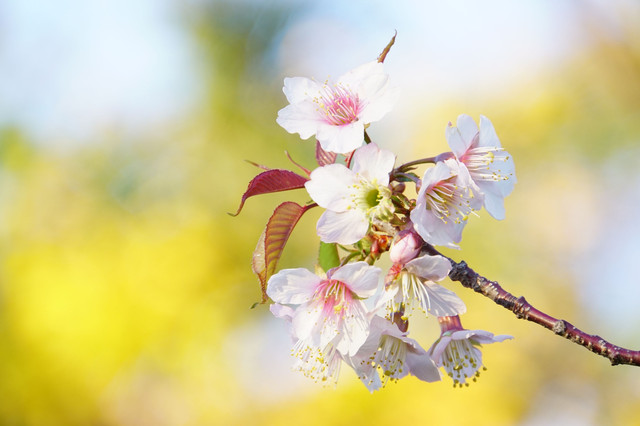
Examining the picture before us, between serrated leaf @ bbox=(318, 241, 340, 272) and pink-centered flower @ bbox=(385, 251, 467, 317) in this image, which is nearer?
pink-centered flower @ bbox=(385, 251, 467, 317)

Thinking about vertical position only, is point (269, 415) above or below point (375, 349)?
below

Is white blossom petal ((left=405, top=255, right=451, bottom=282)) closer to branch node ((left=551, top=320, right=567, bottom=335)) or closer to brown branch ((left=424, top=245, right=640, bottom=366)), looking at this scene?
brown branch ((left=424, top=245, right=640, bottom=366))

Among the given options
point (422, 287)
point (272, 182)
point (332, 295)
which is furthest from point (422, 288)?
point (272, 182)

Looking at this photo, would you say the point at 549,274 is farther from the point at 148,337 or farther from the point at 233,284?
the point at 148,337

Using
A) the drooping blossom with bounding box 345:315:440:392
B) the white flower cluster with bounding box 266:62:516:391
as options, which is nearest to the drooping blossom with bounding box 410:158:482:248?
the white flower cluster with bounding box 266:62:516:391

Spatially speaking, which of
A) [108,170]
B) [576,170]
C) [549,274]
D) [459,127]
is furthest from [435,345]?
[108,170]

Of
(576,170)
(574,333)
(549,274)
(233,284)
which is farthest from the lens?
(233,284)

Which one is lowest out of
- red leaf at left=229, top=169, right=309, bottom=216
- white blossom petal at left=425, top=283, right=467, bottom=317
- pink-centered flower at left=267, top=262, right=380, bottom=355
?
pink-centered flower at left=267, top=262, right=380, bottom=355
